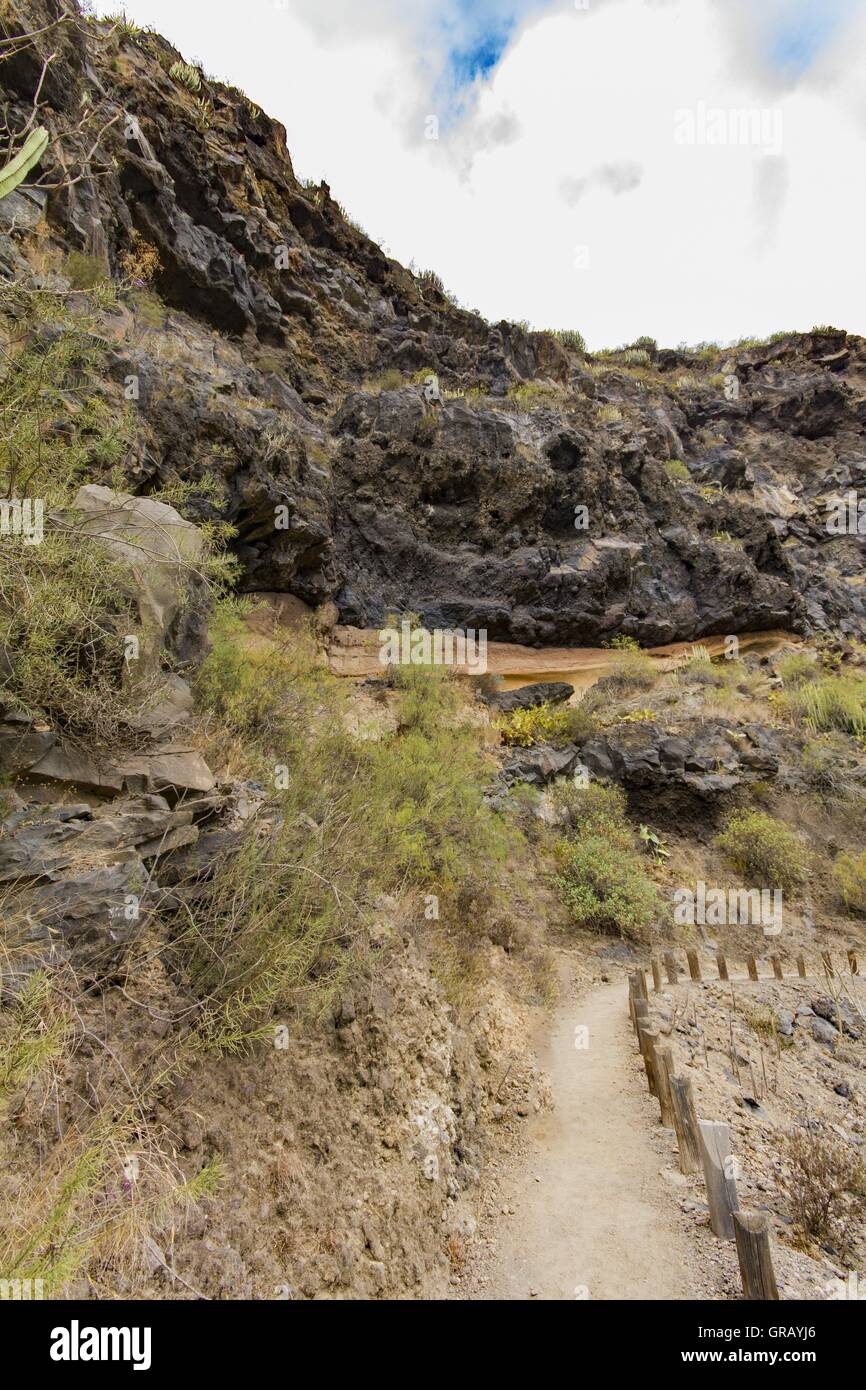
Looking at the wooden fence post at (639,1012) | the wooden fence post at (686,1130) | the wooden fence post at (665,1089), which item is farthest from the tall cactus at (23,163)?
the wooden fence post at (639,1012)

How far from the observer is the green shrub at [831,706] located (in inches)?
539

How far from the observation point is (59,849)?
9.37 ft

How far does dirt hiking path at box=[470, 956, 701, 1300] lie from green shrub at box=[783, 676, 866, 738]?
1103 centimetres

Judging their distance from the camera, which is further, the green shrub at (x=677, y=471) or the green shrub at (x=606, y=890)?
the green shrub at (x=677, y=471)

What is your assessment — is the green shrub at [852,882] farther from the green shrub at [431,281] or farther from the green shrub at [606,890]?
the green shrub at [431,281]

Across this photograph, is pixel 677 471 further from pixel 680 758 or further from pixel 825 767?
pixel 680 758

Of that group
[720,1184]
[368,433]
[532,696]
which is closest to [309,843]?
[720,1184]

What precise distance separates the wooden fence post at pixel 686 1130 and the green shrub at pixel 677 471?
19.0 meters

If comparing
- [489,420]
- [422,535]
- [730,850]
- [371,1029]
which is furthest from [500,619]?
[371,1029]

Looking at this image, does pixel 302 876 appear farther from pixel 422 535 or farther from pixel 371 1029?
pixel 422 535

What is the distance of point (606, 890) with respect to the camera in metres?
9.78

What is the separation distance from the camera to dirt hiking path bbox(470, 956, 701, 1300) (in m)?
3.28

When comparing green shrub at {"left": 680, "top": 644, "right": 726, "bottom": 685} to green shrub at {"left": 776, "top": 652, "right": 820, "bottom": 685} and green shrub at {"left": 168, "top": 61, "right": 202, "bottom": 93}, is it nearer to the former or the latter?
green shrub at {"left": 776, "top": 652, "right": 820, "bottom": 685}

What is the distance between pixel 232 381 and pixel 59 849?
37.7 ft
